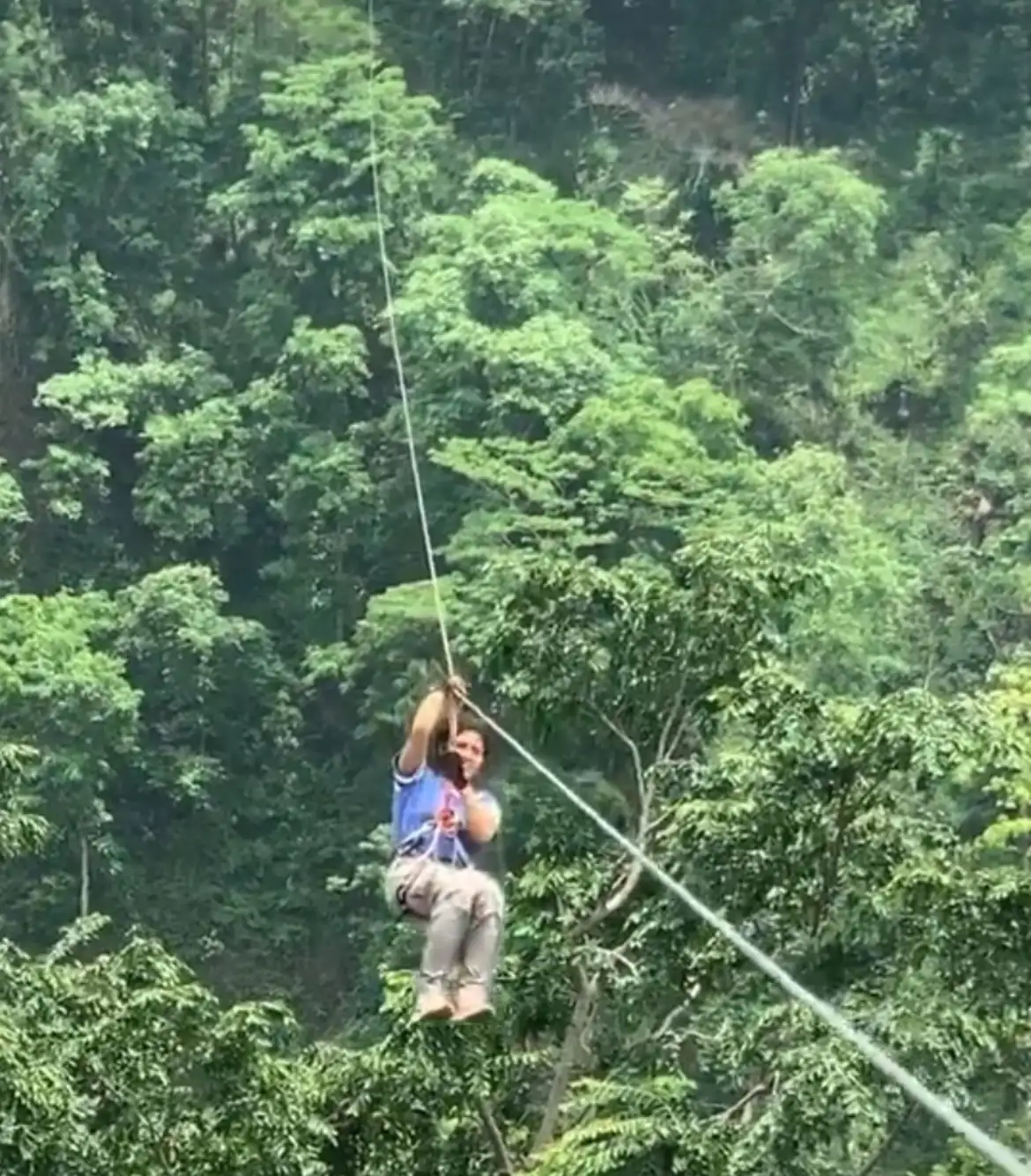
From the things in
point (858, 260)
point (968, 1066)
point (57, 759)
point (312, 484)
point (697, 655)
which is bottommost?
point (57, 759)

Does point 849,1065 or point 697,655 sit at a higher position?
point 697,655

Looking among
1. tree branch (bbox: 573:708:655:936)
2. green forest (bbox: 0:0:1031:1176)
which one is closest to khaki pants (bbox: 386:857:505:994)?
tree branch (bbox: 573:708:655:936)

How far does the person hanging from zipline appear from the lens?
3.42 meters

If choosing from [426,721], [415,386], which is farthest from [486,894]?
[415,386]

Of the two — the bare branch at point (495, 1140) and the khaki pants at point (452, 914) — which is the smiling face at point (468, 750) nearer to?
the khaki pants at point (452, 914)

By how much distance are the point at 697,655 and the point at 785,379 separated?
28.2 feet

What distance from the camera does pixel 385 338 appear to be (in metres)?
13.2

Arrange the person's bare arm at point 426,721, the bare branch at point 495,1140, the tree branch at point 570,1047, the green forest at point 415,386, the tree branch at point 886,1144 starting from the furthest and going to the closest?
the green forest at point 415,386 < the tree branch at point 570,1047 < the bare branch at point 495,1140 < the tree branch at point 886,1144 < the person's bare arm at point 426,721

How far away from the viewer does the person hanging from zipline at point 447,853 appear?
3.42 metres

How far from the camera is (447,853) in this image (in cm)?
346

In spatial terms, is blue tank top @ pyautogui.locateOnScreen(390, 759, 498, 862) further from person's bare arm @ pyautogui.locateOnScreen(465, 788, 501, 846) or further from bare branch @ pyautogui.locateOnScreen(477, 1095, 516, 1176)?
bare branch @ pyautogui.locateOnScreen(477, 1095, 516, 1176)

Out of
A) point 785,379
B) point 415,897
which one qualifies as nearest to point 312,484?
A: point 785,379

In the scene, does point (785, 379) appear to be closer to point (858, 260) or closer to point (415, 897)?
point (858, 260)

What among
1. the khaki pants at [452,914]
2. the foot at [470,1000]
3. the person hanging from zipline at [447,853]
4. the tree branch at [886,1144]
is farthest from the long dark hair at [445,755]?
the tree branch at [886,1144]
